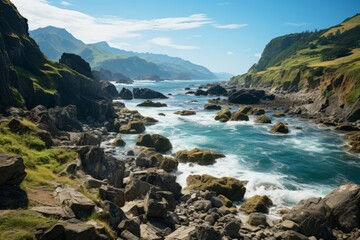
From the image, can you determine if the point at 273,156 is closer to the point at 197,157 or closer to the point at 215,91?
the point at 197,157

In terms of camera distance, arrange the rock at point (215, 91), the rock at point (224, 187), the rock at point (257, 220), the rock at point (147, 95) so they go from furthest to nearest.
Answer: the rock at point (215, 91), the rock at point (147, 95), the rock at point (224, 187), the rock at point (257, 220)

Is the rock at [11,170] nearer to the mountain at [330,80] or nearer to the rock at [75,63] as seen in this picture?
the mountain at [330,80]

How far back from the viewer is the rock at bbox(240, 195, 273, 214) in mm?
26625

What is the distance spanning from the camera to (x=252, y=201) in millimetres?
27688

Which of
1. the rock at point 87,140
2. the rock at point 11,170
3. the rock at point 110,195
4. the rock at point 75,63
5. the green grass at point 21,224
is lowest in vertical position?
the rock at point 87,140

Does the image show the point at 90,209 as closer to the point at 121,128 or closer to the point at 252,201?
the point at 252,201

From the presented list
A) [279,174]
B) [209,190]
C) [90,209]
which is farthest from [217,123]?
[90,209]

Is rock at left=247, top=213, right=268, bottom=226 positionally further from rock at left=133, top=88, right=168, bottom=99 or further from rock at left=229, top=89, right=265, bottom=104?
rock at left=133, top=88, right=168, bottom=99

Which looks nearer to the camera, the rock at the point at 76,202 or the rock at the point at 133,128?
the rock at the point at 76,202

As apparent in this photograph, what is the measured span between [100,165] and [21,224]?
14.7 m

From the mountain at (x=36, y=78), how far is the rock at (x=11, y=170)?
125ft

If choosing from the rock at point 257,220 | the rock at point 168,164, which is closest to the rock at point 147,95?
the rock at point 168,164

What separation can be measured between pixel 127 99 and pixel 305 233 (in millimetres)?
120149

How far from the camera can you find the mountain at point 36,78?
56781 mm
